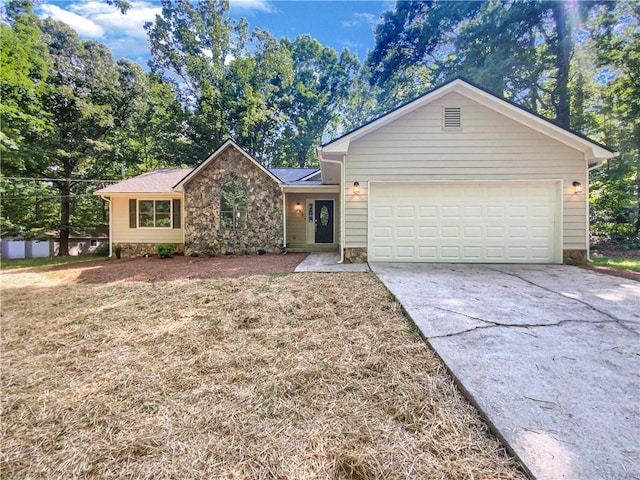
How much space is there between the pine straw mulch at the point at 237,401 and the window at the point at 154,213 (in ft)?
27.9

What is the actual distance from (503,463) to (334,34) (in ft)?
84.7

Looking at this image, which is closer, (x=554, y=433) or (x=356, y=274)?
(x=554, y=433)

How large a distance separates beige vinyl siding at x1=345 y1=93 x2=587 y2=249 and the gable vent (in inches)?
3.9

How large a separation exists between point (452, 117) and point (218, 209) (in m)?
8.33

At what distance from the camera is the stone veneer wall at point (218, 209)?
11023mm

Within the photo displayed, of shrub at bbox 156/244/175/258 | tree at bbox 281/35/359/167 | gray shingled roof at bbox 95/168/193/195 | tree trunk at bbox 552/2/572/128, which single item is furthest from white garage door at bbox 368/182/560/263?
tree at bbox 281/35/359/167

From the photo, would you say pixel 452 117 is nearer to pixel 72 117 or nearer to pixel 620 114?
pixel 620 114

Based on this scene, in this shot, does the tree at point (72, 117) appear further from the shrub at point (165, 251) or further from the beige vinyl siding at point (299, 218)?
the beige vinyl siding at point (299, 218)

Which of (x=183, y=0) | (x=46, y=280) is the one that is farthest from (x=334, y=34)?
(x=46, y=280)

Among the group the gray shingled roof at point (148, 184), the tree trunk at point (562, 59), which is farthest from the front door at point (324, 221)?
the tree trunk at point (562, 59)

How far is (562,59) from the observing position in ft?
42.0

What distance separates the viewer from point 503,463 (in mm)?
1492

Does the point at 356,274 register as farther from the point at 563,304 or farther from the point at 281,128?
the point at 281,128

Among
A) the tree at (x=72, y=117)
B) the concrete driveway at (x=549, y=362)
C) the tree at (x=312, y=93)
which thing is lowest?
the concrete driveway at (x=549, y=362)
